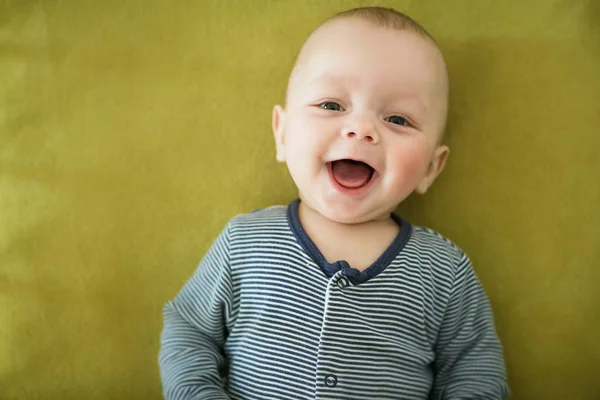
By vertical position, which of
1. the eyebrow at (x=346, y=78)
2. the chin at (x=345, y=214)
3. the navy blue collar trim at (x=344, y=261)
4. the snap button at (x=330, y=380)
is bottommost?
the snap button at (x=330, y=380)

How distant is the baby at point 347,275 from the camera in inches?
32.3

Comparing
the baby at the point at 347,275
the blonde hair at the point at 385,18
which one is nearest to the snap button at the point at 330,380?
the baby at the point at 347,275

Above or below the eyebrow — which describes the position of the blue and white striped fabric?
below

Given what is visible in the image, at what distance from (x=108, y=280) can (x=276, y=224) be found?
13.2 inches

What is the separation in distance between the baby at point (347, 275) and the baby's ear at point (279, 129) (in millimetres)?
21

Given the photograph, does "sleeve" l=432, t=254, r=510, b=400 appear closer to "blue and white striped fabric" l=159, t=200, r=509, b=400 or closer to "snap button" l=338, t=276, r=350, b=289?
"blue and white striped fabric" l=159, t=200, r=509, b=400

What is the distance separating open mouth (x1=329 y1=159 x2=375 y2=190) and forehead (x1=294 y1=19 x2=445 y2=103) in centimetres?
12

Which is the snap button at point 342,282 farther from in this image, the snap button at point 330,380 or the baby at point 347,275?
the snap button at point 330,380

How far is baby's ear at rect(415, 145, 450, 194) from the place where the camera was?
93cm

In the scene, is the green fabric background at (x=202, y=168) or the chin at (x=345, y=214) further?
the green fabric background at (x=202, y=168)

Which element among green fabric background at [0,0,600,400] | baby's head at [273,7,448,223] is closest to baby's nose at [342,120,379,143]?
baby's head at [273,7,448,223]

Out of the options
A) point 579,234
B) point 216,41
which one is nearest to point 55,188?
point 216,41

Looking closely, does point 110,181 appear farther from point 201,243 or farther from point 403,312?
point 403,312

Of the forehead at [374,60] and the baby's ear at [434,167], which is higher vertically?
the forehead at [374,60]
